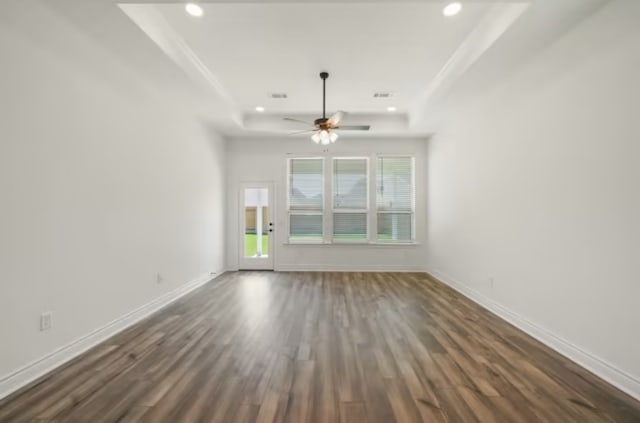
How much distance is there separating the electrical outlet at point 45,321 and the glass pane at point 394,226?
5.44 metres

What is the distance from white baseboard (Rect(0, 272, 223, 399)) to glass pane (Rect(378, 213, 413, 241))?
171 inches

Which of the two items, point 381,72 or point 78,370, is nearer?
point 78,370

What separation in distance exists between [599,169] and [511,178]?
1150 millimetres

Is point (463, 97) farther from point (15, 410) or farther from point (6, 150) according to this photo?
point (15, 410)

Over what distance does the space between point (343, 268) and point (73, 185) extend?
4.93 m

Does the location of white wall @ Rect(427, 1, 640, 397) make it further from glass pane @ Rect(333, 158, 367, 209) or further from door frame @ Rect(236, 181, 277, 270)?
door frame @ Rect(236, 181, 277, 270)

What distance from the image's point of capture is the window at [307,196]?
652 cm

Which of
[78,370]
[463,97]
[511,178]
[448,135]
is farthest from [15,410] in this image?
[448,135]

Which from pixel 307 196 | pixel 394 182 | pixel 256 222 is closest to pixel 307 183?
pixel 307 196

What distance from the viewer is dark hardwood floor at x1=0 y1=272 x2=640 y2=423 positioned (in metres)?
1.89

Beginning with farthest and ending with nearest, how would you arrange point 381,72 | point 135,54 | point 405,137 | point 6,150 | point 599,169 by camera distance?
point 405,137 → point 381,72 → point 135,54 → point 599,169 → point 6,150

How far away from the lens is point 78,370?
2402 mm

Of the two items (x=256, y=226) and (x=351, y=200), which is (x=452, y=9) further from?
(x=256, y=226)

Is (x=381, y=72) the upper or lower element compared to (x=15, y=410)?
upper
